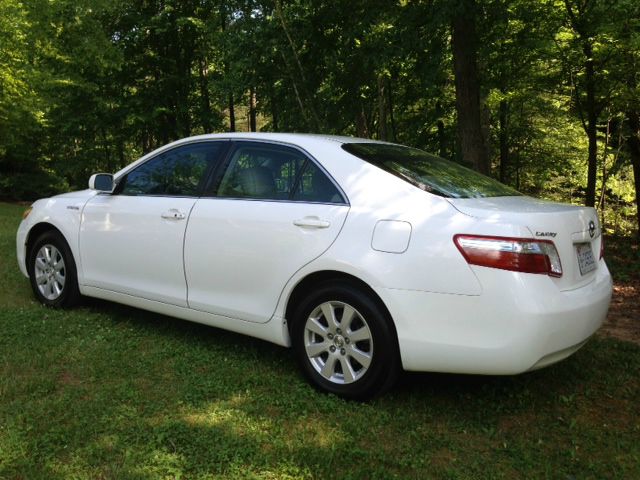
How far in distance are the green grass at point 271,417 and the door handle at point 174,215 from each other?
951 mm

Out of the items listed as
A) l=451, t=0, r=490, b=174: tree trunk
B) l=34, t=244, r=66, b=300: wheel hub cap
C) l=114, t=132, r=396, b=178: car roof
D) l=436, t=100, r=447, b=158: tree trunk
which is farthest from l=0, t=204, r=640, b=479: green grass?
l=436, t=100, r=447, b=158: tree trunk

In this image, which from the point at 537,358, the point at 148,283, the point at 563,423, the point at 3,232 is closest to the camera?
the point at 537,358

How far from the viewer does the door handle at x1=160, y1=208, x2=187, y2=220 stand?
4.10 m

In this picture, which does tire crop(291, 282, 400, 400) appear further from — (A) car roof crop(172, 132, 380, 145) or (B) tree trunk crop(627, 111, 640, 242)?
(B) tree trunk crop(627, 111, 640, 242)

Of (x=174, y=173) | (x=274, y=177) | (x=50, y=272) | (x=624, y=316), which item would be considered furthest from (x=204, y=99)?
(x=274, y=177)

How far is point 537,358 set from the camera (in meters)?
2.89

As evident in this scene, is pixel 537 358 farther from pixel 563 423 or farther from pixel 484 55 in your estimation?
pixel 484 55

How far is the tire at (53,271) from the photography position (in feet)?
16.2

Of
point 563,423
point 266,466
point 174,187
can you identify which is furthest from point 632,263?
point 266,466

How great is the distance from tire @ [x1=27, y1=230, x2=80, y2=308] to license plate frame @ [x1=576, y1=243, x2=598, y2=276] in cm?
392

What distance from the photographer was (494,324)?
286cm

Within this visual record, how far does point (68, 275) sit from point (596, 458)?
13.7ft

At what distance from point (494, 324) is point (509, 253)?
0.36 m

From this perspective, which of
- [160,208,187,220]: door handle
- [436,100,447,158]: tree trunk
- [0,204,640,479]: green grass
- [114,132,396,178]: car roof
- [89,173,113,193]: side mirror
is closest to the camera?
[0,204,640,479]: green grass
